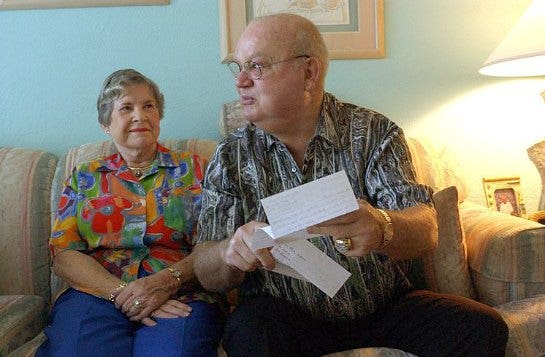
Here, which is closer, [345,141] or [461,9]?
[345,141]

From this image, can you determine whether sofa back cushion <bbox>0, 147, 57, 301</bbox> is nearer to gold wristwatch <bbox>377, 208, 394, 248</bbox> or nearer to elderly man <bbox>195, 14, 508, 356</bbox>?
elderly man <bbox>195, 14, 508, 356</bbox>

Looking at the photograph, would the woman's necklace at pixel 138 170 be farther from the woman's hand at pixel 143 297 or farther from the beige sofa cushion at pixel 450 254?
the beige sofa cushion at pixel 450 254

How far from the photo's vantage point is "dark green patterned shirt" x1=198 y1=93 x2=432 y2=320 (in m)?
1.34

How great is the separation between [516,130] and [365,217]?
4.79 feet

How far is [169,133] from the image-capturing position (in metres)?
2.15

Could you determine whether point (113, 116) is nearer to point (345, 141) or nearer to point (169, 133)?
point (169, 133)

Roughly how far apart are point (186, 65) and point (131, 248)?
0.83m

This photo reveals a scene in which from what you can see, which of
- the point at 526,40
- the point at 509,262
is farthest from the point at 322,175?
the point at 526,40

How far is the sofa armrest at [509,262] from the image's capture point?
1.46m

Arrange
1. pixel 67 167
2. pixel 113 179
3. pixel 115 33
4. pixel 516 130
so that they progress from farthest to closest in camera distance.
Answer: pixel 516 130 < pixel 115 33 < pixel 67 167 < pixel 113 179

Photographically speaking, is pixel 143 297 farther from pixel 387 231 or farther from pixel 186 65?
pixel 186 65

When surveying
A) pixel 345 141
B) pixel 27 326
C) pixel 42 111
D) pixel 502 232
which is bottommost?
pixel 27 326

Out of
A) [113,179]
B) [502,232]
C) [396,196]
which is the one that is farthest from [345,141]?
[113,179]

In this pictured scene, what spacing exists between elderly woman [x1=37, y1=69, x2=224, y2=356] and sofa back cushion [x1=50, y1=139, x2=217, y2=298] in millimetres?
203
